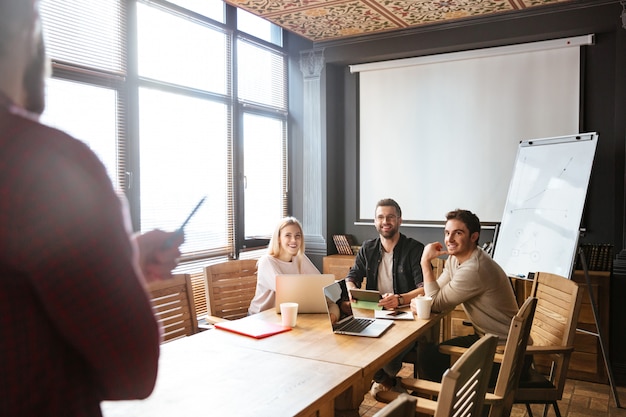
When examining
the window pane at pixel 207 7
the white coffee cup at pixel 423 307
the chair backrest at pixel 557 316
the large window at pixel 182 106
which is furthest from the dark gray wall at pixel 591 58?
the white coffee cup at pixel 423 307

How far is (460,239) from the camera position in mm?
2879

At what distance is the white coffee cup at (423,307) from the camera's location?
8.80 ft

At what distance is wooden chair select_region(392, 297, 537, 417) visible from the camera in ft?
5.84

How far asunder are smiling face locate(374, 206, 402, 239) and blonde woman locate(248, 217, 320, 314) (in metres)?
0.52

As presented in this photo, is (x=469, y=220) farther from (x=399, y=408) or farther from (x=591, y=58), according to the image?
(x=591, y=58)

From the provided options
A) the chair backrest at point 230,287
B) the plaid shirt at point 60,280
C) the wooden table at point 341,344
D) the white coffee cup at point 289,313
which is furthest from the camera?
the chair backrest at point 230,287

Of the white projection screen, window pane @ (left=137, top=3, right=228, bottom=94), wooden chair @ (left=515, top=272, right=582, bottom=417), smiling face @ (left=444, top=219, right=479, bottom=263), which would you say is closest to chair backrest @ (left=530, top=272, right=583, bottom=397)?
wooden chair @ (left=515, top=272, right=582, bottom=417)

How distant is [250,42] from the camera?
4934mm

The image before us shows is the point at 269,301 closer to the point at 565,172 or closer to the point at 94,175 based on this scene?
the point at 565,172

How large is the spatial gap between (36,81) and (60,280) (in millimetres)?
251

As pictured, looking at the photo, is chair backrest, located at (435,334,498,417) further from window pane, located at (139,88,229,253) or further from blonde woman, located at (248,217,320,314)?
window pane, located at (139,88,229,253)

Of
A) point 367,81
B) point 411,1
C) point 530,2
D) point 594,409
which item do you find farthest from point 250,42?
point 594,409

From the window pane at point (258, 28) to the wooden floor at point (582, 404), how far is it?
3324 mm

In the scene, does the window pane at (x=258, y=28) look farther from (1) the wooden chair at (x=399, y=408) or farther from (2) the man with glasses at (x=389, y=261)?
(1) the wooden chair at (x=399, y=408)
